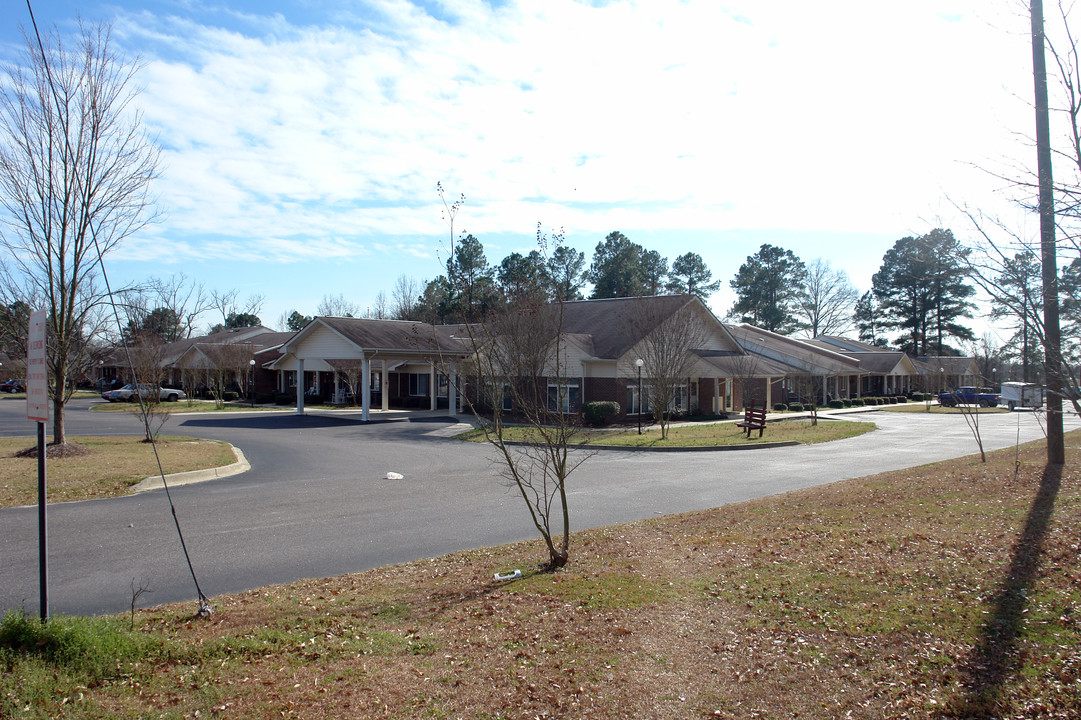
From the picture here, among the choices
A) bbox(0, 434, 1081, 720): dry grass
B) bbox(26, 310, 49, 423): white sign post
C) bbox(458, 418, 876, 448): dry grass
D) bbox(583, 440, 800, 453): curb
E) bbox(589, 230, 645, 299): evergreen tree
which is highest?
bbox(589, 230, 645, 299): evergreen tree

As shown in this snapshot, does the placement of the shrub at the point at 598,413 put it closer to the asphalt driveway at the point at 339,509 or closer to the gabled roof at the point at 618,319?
the gabled roof at the point at 618,319

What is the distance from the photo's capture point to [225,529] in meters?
10.7

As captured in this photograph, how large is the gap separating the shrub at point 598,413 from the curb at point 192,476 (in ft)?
52.4

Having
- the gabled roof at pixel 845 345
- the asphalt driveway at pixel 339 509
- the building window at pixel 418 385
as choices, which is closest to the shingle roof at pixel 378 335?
the building window at pixel 418 385

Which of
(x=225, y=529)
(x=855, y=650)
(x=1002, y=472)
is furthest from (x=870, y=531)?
(x=225, y=529)

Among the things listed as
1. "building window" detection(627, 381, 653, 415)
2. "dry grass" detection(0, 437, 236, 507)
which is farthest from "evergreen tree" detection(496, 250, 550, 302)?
"building window" detection(627, 381, 653, 415)

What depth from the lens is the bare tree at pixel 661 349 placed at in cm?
2861

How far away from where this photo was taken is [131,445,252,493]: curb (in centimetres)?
1459

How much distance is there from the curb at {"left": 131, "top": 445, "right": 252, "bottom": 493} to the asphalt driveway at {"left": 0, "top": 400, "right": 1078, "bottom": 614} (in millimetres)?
428

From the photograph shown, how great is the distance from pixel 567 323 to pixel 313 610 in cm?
3355

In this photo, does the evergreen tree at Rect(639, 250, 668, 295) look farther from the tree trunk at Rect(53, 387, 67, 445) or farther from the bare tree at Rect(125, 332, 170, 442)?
the tree trunk at Rect(53, 387, 67, 445)

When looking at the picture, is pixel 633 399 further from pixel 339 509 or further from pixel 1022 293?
pixel 1022 293

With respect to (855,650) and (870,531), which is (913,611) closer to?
(855,650)

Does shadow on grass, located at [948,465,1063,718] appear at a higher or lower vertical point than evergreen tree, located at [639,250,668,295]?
lower
